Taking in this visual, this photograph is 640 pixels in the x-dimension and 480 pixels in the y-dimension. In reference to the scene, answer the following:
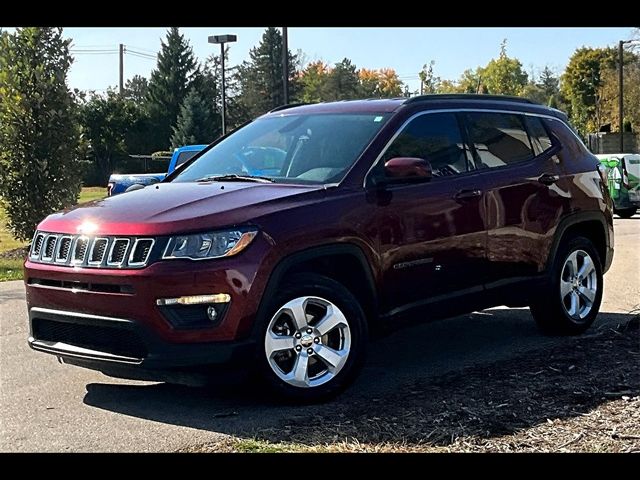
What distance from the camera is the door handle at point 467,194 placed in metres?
6.10

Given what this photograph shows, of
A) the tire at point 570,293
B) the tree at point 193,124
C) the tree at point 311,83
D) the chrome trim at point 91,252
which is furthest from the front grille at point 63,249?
the tree at point 311,83

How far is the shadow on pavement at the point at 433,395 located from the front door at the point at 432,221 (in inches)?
23.4

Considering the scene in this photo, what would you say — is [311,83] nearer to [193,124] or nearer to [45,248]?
[193,124]

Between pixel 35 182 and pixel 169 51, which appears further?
pixel 169 51

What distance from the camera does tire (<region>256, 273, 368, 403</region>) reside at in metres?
4.98

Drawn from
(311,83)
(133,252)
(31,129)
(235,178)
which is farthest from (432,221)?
(311,83)

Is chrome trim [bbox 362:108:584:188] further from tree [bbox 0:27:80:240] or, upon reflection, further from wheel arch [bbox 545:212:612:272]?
tree [bbox 0:27:80:240]

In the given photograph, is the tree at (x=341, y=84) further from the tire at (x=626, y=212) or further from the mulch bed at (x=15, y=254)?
the mulch bed at (x=15, y=254)

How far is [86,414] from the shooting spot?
16.8ft

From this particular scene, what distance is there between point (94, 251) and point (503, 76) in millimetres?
61627

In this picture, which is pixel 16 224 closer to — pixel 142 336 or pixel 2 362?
pixel 2 362
